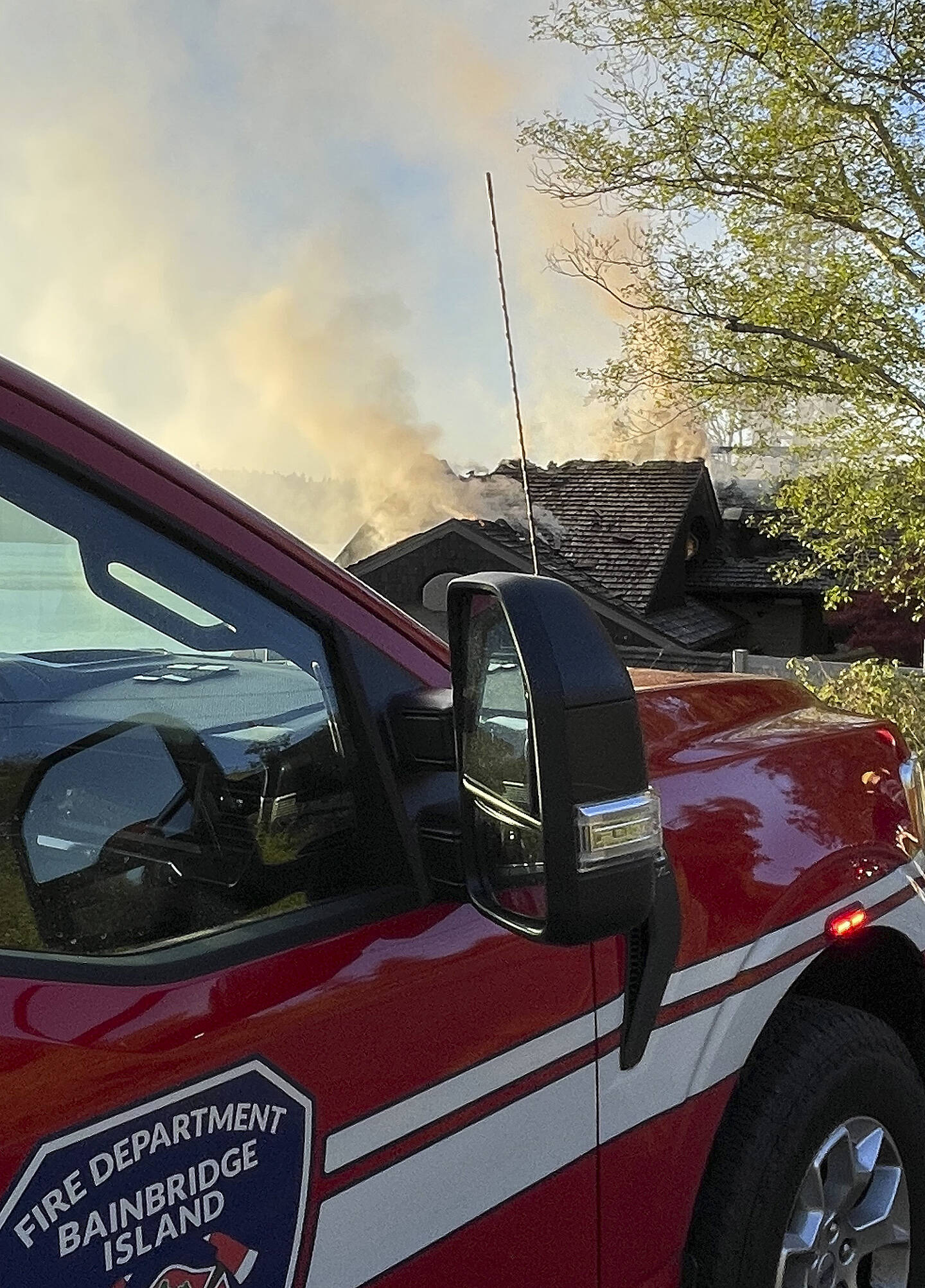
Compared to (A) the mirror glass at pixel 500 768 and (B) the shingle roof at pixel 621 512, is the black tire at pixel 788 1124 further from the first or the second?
(B) the shingle roof at pixel 621 512

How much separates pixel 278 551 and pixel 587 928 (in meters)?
0.56

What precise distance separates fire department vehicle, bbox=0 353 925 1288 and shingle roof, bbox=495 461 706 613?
580 inches

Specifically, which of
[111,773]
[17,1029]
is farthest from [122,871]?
[17,1029]

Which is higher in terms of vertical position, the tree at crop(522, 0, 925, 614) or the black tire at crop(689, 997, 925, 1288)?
the tree at crop(522, 0, 925, 614)

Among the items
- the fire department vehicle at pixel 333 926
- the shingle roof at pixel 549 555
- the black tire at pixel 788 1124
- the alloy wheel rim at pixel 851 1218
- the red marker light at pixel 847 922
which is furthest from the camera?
the shingle roof at pixel 549 555

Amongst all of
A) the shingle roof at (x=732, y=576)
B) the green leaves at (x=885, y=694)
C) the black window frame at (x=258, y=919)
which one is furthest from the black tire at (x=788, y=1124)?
the shingle roof at (x=732, y=576)

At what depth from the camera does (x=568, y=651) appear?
3.92 ft

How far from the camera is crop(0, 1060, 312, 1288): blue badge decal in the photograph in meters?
1.05

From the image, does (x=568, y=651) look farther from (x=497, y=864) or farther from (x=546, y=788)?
(x=497, y=864)

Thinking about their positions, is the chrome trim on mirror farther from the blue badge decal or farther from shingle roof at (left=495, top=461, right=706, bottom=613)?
shingle roof at (left=495, top=461, right=706, bottom=613)

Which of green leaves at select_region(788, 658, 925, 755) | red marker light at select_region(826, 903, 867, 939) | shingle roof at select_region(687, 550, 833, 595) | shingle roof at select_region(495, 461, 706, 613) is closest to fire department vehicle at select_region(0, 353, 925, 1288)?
red marker light at select_region(826, 903, 867, 939)

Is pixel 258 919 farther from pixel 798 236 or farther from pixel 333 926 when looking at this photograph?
pixel 798 236

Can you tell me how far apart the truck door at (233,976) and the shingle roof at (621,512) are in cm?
1489

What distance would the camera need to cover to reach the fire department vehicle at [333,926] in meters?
1.15
